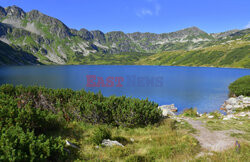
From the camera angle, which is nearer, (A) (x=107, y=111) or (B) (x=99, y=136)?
(B) (x=99, y=136)

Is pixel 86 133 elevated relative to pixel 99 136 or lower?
lower

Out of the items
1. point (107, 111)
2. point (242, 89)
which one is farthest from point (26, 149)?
point (242, 89)

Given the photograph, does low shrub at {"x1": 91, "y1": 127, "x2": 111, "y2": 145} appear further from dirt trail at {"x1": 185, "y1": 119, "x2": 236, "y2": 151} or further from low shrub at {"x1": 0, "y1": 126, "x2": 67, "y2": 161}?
dirt trail at {"x1": 185, "y1": 119, "x2": 236, "y2": 151}

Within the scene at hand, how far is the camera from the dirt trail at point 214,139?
388 inches

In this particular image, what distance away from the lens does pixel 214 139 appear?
37.0 ft

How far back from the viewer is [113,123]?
15031 mm

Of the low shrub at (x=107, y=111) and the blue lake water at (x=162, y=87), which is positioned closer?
the low shrub at (x=107, y=111)

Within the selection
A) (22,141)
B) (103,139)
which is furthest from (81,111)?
(22,141)

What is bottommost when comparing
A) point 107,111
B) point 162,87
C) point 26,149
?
point 162,87

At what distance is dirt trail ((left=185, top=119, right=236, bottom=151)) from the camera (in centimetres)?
984
